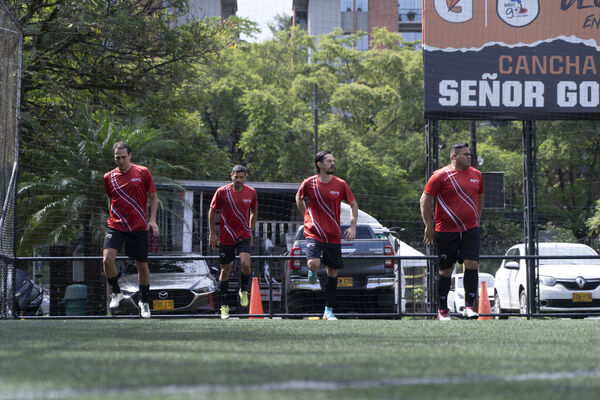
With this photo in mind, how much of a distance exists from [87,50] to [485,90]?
25.5 feet

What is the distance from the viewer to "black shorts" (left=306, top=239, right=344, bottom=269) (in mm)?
10398

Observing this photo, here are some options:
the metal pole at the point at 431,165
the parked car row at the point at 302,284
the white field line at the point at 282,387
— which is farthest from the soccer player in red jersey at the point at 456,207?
the white field line at the point at 282,387

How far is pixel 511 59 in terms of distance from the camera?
15.4 metres

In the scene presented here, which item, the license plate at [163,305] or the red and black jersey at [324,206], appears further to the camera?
the license plate at [163,305]

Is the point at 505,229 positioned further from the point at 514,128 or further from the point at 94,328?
the point at 94,328

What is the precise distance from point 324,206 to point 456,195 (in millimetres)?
1623

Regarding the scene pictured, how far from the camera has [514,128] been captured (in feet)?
126

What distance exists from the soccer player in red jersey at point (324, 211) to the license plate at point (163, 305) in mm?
4086

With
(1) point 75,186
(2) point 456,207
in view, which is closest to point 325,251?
(2) point 456,207

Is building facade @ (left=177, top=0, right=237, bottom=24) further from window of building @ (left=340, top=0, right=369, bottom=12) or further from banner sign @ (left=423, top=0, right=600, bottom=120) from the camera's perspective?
window of building @ (left=340, top=0, right=369, bottom=12)

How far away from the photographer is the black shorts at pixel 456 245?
9469 millimetres

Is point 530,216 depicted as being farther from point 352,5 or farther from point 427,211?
point 352,5

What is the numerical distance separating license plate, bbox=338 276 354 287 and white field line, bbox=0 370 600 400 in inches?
404

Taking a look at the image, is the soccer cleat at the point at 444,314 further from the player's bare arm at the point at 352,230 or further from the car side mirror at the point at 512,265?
the car side mirror at the point at 512,265
